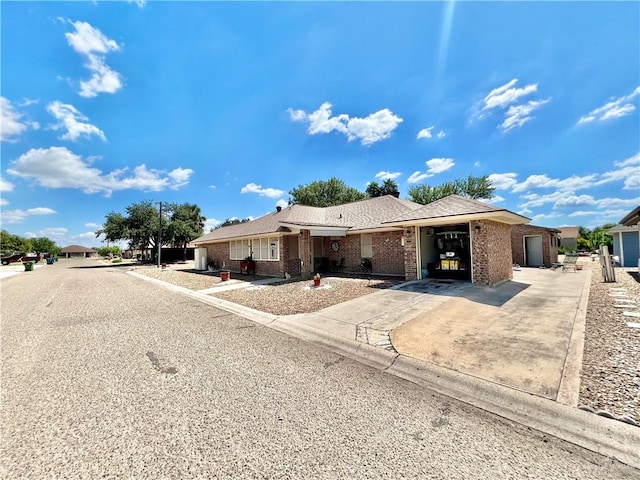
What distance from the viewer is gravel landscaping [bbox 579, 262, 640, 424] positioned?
116 inches

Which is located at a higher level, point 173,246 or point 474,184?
point 474,184

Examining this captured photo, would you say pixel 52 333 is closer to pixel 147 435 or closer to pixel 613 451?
pixel 147 435

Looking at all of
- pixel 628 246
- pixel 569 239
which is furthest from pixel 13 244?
pixel 569 239

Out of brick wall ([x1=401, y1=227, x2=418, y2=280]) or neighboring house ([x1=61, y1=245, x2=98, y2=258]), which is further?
neighboring house ([x1=61, y1=245, x2=98, y2=258])

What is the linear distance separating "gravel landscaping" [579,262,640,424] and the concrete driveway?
15 cm

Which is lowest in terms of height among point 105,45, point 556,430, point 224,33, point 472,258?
point 556,430

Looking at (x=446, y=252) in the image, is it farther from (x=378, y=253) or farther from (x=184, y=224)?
(x=184, y=224)

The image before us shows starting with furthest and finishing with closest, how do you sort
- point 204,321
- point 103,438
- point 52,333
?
point 204,321
point 52,333
point 103,438

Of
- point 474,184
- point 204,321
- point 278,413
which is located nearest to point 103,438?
point 278,413

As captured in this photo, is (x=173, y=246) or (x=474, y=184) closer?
(x=474, y=184)

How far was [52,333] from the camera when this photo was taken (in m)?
6.11

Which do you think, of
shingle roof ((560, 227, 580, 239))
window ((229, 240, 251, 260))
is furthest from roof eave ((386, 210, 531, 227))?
shingle roof ((560, 227, 580, 239))

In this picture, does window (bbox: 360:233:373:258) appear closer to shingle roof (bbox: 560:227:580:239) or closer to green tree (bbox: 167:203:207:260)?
green tree (bbox: 167:203:207:260)

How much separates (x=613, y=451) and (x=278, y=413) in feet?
10.2
